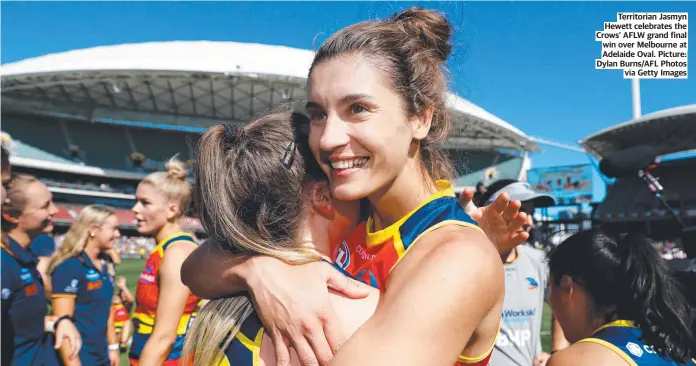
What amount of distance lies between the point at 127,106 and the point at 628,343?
1745 inches

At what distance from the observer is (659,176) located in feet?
71.6

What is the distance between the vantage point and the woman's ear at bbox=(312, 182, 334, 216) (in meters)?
1.62

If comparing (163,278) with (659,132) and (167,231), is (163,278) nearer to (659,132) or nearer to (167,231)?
(167,231)

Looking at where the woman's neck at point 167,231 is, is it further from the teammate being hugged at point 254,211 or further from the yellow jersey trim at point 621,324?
the yellow jersey trim at point 621,324

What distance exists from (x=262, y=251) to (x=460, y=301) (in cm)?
61

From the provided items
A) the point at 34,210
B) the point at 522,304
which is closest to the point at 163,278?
the point at 34,210

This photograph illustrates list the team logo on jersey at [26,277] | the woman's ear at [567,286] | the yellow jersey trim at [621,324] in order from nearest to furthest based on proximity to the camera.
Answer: the yellow jersey trim at [621,324] < the woman's ear at [567,286] < the team logo on jersey at [26,277]

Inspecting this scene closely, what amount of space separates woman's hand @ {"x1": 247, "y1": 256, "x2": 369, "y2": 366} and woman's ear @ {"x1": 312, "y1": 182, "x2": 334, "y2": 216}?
259 millimetres

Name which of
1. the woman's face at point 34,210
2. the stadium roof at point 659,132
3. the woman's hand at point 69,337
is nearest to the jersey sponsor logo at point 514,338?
the woman's hand at point 69,337

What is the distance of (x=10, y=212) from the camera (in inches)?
170

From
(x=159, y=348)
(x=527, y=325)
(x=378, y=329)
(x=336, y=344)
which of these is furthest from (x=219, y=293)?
(x=527, y=325)

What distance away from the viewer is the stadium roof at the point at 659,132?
23.8m

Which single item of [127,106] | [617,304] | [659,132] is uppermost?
[127,106]

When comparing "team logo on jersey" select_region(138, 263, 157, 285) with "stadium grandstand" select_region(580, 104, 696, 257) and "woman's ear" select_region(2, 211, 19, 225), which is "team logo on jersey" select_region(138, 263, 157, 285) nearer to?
"woman's ear" select_region(2, 211, 19, 225)
